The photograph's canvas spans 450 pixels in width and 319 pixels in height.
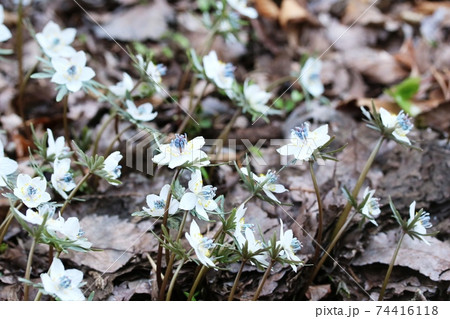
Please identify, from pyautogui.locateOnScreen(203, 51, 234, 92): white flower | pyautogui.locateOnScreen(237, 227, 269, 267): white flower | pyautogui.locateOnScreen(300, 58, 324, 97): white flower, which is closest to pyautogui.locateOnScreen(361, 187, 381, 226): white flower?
pyautogui.locateOnScreen(237, 227, 269, 267): white flower

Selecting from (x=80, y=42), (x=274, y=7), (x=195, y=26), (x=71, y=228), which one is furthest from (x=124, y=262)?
(x=274, y=7)

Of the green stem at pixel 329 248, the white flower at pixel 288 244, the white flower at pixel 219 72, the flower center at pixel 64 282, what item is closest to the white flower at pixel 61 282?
the flower center at pixel 64 282

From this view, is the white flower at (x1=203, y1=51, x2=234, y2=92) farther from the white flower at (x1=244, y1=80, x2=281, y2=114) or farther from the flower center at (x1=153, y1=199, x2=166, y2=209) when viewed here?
the flower center at (x1=153, y1=199, x2=166, y2=209)

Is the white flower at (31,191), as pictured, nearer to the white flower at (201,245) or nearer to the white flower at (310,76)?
the white flower at (201,245)

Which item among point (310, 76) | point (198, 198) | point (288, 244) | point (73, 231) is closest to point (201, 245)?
point (198, 198)
